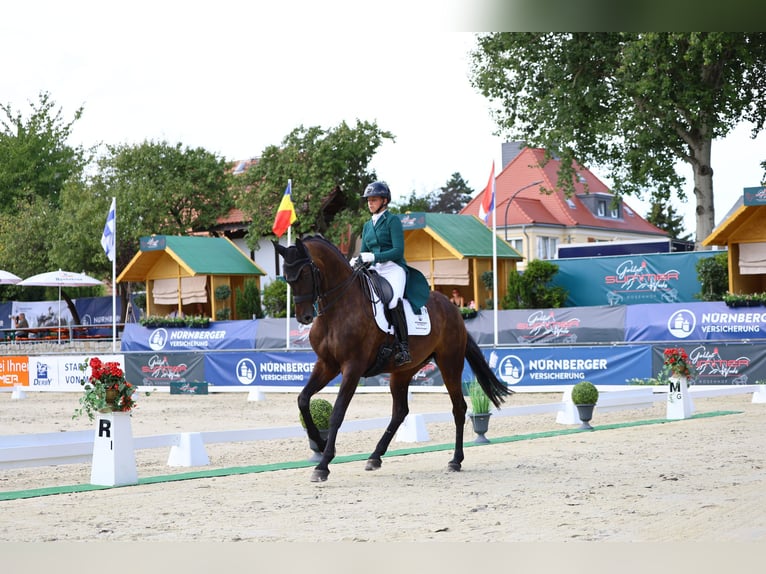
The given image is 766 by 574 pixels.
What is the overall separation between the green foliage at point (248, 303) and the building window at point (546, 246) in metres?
23.4

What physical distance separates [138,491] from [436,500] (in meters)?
2.83

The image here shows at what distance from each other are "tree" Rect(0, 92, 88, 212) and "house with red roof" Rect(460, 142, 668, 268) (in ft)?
70.1

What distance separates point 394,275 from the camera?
34.1 feet

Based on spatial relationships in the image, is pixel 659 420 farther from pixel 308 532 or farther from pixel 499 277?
pixel 499 277

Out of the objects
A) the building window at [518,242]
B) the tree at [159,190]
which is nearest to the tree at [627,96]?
the tree at [159,190]

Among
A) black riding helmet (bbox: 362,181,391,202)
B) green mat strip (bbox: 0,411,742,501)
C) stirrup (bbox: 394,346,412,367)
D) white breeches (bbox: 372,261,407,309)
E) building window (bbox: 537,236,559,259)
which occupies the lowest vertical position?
green mat strip (bbox: 0,411,742,501)

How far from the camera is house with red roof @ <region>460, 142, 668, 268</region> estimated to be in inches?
2288

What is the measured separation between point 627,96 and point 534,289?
309 inches

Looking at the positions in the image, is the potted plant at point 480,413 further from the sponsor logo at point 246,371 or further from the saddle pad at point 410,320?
the sponsor logo at point 246,371

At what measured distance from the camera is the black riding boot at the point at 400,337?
10.3m

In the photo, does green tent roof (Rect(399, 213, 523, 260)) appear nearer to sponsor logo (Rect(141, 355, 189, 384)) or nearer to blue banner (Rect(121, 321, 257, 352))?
blue banner (Rect(121, 321, 257, 352))

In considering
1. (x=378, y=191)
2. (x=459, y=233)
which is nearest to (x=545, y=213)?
(x=459, y=233)

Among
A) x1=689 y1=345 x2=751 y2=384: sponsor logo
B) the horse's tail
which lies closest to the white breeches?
the horse's tail

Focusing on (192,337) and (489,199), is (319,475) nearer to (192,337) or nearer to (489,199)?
(489,199)
